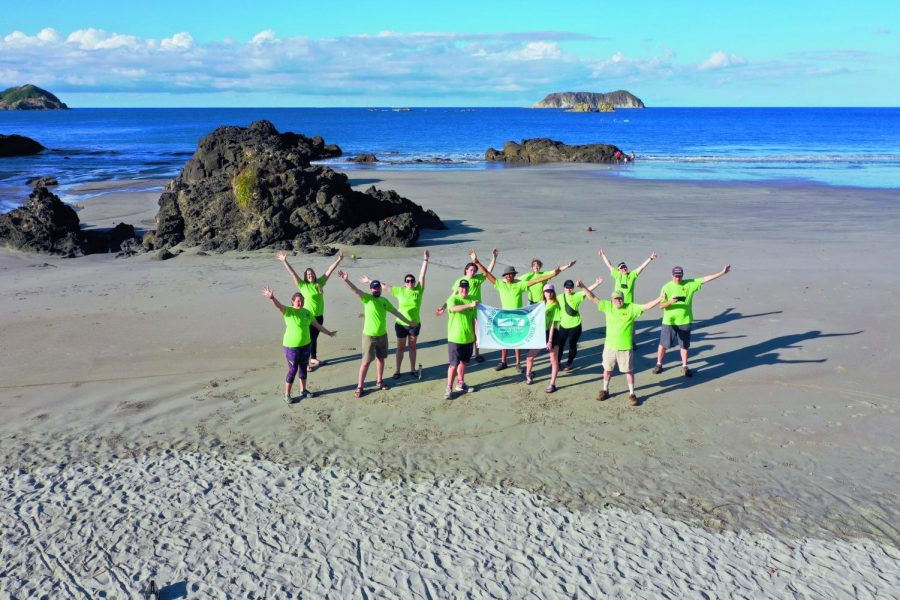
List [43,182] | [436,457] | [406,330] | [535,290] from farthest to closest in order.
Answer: [43,182]
[535,290]
[406,330]
[436,457]

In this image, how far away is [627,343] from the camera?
1041 centimetres

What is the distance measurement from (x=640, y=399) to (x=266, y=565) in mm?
6134

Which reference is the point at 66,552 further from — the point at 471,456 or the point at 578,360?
the point at 578,360

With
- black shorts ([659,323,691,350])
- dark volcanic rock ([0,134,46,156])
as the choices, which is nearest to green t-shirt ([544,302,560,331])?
black shorts ([659,323,691,350])

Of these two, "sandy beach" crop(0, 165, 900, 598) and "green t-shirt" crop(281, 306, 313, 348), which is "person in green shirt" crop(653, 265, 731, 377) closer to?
"sandy beach" crop(0, 165, 900, 598)

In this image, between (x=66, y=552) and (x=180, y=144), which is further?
(x=180, y=144)

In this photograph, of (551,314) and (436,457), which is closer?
(436,457)

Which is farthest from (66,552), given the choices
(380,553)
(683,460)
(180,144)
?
(180,144)

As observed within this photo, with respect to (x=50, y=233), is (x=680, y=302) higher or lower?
higher

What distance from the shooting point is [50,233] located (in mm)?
21750

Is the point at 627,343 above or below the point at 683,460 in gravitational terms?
above

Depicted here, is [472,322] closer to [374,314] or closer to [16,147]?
[374,314]

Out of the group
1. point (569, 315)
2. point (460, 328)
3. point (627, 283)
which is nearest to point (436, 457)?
point (460, 328)

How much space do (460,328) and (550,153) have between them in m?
50.5
